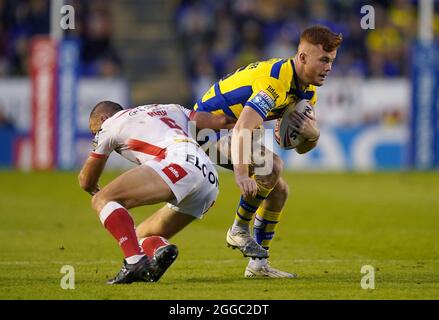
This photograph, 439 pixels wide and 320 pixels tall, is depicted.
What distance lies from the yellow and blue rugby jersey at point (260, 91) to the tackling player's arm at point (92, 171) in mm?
1245

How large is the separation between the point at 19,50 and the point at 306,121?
57.5 ft

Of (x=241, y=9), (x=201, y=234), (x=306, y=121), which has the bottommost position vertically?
(x=201, y=234)

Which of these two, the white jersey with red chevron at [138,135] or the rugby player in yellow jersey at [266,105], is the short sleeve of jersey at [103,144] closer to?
the white jersey with red chevron at [138,135]

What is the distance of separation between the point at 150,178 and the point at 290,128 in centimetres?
159

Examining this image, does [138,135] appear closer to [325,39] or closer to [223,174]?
[325,39]

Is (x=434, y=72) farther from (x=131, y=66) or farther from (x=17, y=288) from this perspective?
(x=17, y=288)

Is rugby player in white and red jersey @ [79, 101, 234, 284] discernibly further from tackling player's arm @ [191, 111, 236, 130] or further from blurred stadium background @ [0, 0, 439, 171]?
blurred stadium background @ [0, 0, 439, 171]

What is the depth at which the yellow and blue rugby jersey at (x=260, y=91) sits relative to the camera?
8141 mm

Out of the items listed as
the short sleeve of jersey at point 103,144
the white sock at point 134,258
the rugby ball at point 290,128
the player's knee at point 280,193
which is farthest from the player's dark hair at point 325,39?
the white sock at point 134,258

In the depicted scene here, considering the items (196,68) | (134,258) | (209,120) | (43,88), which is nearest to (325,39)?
(209,120)

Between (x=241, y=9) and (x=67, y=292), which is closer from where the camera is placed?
(x=67, y=292)

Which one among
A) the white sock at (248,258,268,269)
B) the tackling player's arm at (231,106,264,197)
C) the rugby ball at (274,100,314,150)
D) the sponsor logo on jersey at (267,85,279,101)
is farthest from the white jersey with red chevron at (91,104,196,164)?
the white sock at (248,258,268,269)
